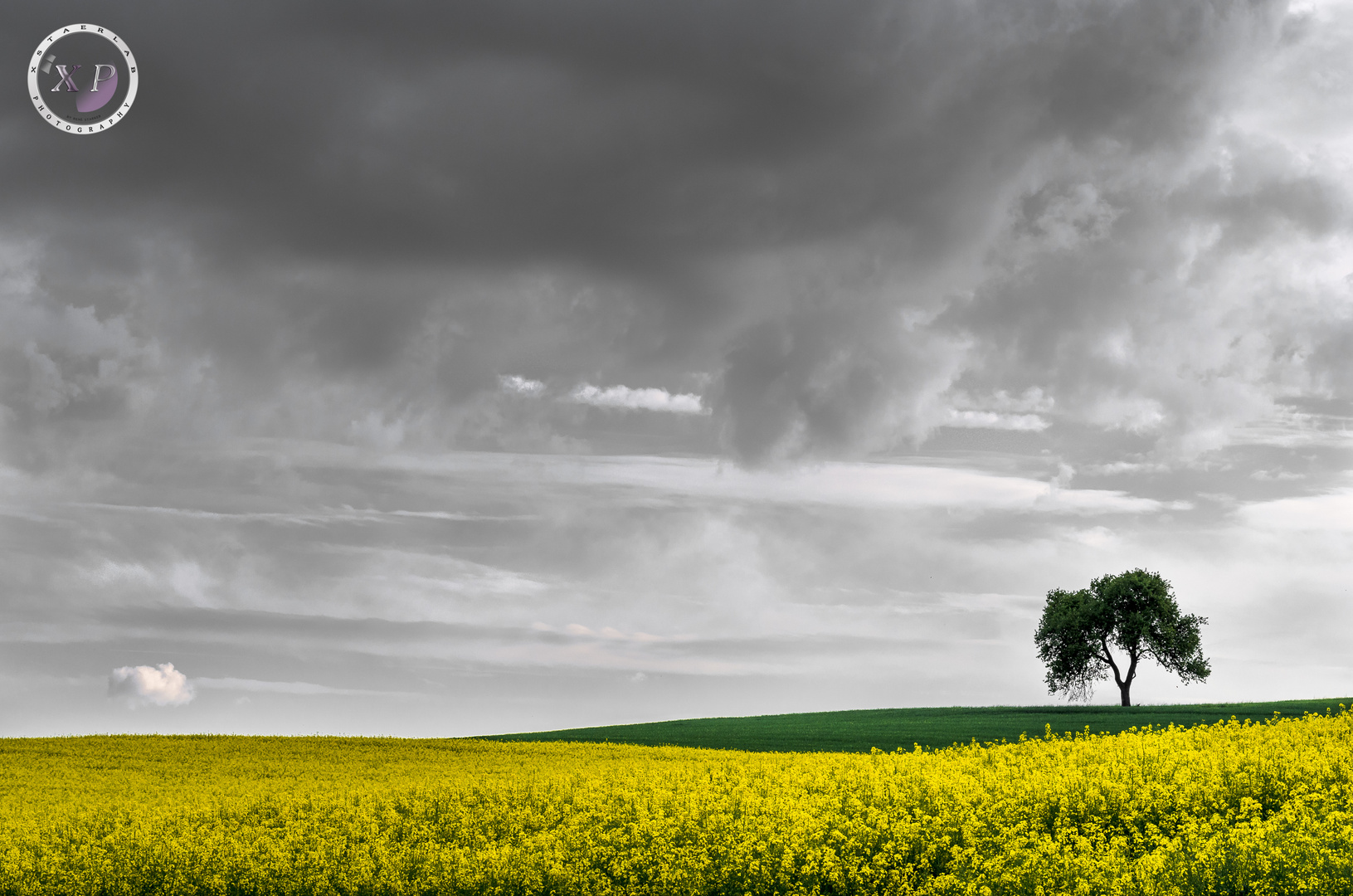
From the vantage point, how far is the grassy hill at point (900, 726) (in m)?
37.9

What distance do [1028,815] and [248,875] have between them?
10774 mm

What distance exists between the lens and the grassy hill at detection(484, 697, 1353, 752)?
1491 inches

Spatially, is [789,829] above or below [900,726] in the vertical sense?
above

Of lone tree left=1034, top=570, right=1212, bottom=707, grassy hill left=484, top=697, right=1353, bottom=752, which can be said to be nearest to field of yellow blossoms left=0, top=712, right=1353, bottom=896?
grassy hill left=484, top=697, right=1353, bottom=752

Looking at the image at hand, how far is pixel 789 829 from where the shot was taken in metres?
13.0

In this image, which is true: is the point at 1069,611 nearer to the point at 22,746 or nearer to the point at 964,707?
the point at 964,707

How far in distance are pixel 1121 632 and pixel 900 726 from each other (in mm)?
21655

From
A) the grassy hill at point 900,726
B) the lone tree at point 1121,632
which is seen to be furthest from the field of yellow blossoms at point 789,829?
the lone tree at point 1121,632

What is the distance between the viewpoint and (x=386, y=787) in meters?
19.3

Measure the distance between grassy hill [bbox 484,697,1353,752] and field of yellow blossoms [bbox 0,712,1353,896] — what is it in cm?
1874

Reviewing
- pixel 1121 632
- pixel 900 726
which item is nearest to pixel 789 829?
pixel 900 726

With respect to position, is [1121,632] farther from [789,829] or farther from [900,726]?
[789,829]

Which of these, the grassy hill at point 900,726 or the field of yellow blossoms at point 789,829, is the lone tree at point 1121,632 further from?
the field of yellow blossoms at point 789,829

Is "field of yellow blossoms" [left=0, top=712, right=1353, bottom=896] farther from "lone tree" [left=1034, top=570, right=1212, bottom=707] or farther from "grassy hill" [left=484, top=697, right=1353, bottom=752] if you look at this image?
"lone tree" [left=1034, top=570, right=1212, bottom=707]
